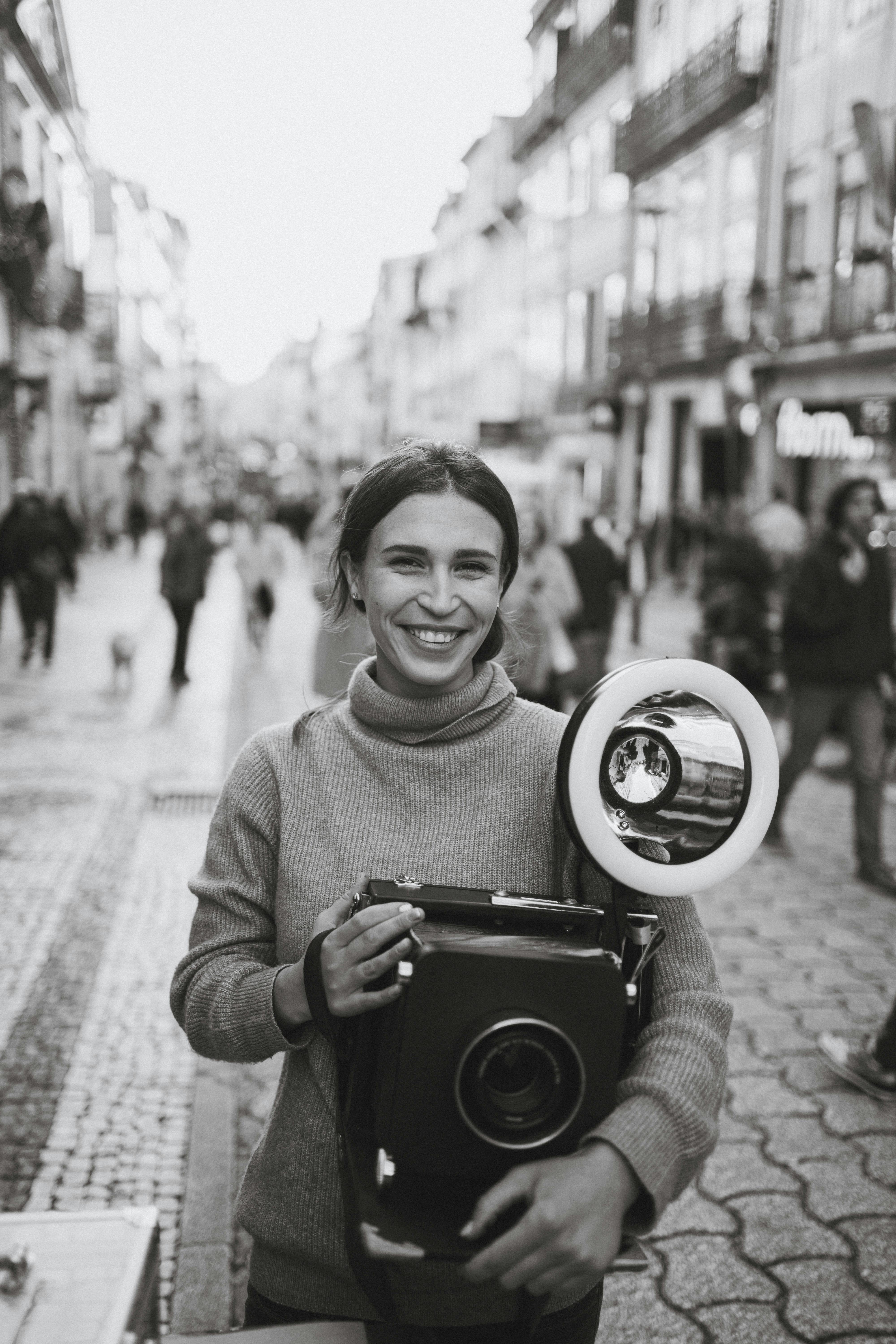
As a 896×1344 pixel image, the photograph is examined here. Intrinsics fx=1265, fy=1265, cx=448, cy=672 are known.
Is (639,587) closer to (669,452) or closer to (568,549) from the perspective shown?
(568,549)

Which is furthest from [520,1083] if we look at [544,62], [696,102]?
[544,62]

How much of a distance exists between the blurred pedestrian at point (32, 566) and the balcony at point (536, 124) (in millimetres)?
26693

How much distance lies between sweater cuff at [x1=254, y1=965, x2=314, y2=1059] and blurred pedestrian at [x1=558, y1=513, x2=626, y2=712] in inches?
330

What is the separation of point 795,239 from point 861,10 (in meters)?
3.92

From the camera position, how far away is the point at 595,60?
31.3m

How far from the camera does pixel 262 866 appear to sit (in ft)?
5.80

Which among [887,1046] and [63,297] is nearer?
[887,1046]

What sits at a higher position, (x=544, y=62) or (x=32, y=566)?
(x=544, y=62)

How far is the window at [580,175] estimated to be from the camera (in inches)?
1303

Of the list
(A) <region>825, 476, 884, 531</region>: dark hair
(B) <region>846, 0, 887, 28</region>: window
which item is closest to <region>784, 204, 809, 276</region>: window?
(B) <region>846, 0, 887, 28</region>: window

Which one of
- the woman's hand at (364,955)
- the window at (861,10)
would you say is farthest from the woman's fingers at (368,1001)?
the window at (861,10)

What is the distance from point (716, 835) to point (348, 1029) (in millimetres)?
501

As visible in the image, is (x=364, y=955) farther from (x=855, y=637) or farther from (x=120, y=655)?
(x=120, y=655)

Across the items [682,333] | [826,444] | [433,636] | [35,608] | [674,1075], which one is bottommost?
[35,608]
